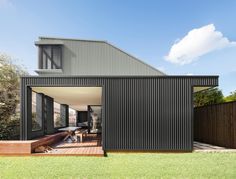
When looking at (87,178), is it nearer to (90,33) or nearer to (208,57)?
(90,33)

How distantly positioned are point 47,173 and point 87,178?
1.03 m

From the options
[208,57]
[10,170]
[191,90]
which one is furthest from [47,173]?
[208,57]

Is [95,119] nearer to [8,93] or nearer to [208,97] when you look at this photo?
[8,93]

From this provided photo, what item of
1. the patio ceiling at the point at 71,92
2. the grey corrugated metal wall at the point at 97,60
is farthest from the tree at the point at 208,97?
the patio ceiling at the point at 71,92

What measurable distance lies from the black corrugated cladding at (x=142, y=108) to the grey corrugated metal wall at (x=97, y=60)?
6.30m

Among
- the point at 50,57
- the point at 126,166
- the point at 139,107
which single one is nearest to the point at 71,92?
the point at 139,107

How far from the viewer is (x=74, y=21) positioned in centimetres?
1295

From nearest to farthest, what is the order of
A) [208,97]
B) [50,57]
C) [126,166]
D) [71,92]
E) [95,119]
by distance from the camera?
[126,166] < [71,92] < [50,57] < [95,119] < [208,97]

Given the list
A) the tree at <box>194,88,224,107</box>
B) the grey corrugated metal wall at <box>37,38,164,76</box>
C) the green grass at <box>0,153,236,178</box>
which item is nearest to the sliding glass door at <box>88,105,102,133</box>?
the grey corrugated metal wall at <box>37,38,164,76</box>

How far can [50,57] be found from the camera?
12.8 meters

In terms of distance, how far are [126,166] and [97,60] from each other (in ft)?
30.6

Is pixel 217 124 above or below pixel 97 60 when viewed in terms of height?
→ below

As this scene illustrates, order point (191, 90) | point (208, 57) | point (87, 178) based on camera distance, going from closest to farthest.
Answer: point (87, 178)
point (191, 90)
point (208, 57)

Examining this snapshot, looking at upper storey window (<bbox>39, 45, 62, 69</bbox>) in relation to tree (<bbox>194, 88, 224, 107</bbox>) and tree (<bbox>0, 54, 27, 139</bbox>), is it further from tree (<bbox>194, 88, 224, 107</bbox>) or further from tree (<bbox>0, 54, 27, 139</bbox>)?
tree (<bbox>194, 88, 224, 107</bbox>)
